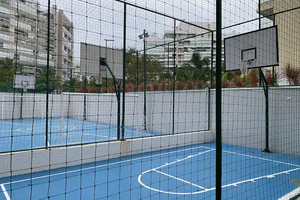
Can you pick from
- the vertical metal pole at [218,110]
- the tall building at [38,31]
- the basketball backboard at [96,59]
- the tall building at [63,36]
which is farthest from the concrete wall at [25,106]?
the vertical metal pole at [218,110]

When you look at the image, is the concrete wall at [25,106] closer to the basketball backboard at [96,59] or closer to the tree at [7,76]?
the tree at [7,76]

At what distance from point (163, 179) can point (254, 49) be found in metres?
3.34

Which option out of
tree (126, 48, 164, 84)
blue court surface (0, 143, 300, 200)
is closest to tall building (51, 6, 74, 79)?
blue court surface (0, 143, 300, 200)

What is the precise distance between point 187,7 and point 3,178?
3666 millimetres

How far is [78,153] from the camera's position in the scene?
4.26 m

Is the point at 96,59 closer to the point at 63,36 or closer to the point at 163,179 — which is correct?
the point at 63,36

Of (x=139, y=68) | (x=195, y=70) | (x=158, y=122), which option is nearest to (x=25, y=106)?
(x=139, y=68)

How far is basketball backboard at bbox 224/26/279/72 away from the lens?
4617 millimetres

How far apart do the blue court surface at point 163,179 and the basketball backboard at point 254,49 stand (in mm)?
2020

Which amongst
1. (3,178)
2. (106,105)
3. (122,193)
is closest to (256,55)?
(122,193)

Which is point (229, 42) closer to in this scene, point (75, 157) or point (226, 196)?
point (226, 196)

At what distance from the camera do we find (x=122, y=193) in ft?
9.87

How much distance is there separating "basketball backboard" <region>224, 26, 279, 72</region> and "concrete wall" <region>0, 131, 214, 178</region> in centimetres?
228

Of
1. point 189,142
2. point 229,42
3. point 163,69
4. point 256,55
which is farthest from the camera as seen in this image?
point 163,69
